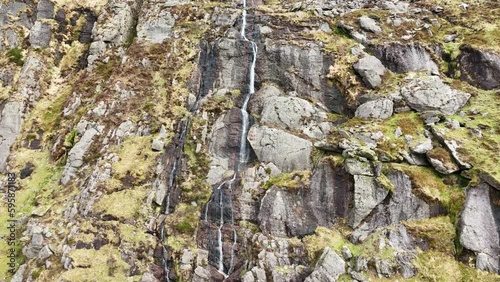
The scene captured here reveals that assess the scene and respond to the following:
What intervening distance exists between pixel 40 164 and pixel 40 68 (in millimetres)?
13069

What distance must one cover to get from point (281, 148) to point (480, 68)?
18.1 m

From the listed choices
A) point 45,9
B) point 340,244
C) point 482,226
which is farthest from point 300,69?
point 45,9

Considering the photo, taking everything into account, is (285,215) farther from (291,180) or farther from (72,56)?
(72,56)

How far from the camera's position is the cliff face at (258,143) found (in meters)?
19.2

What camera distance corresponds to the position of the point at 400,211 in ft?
64.5

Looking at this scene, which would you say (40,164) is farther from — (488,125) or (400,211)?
(488,125)

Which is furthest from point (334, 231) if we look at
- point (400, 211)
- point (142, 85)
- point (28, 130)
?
point (28, 130)

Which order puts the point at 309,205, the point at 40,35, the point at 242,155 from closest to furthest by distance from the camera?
1. the point at 309,205
2. the point at 242,155
3. the point at 40,35

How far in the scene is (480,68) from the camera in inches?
1057

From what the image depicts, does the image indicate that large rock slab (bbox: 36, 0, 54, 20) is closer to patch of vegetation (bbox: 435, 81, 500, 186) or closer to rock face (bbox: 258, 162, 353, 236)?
rock face (bbox: 258, 162, 353, 236)

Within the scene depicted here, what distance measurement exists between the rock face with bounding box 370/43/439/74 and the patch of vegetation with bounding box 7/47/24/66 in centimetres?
3781

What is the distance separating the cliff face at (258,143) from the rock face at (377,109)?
4.3 inches

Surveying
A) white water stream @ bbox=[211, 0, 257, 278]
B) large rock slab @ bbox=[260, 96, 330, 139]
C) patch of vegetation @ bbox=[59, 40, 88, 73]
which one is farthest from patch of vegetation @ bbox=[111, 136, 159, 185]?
patch of vegetation @ bbox=[59, 40, 88, 73]

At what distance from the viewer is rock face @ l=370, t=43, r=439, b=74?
28.7 metres
